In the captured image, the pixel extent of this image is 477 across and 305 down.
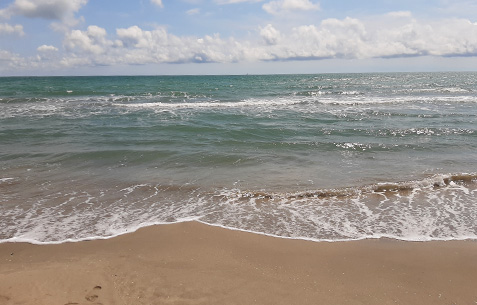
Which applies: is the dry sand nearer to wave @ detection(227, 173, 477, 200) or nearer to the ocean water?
the ocean water

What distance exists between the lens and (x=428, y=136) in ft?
51.7

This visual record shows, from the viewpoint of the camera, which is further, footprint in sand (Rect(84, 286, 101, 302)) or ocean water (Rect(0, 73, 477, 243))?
ocean water (Rect(0, 73, 477, 243))

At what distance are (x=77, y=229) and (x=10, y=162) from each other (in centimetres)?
693

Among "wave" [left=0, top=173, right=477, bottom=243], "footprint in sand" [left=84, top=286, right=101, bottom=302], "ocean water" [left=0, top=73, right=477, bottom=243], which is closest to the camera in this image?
"footprint in sand" [left=84, top=286, right=101, bottom=302]

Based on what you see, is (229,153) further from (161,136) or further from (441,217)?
(441,217)

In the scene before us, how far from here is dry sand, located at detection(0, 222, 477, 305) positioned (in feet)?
15.2

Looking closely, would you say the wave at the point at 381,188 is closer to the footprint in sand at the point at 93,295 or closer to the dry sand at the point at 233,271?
the dry sand at the point at 233,271

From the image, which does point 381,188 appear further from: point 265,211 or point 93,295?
point 93,295

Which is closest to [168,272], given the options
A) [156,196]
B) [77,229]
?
[77,229]

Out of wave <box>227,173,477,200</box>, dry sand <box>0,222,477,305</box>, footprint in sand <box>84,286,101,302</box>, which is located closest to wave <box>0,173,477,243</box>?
wave <box>227,173,477,200</box>

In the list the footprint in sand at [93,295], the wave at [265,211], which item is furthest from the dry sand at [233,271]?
the wave at [265,211]

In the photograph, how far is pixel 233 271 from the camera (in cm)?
526

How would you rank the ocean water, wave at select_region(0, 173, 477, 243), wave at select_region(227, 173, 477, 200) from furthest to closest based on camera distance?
wave at select_region(227, 173, 477, 200), the ocean water, wave at select_region(0, 173, 477, 243)

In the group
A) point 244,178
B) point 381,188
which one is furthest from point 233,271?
point 381,188
